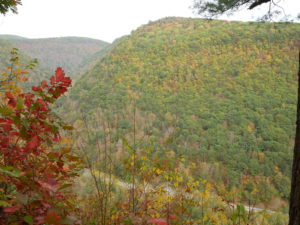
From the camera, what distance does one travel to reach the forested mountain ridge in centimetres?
860

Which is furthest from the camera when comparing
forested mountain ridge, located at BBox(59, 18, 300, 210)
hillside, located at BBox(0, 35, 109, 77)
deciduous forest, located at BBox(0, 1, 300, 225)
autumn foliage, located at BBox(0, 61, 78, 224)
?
hillside, located at BBox(0, 35, 109, 77)

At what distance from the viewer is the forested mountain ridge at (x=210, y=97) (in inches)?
339

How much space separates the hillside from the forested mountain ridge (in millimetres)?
25567

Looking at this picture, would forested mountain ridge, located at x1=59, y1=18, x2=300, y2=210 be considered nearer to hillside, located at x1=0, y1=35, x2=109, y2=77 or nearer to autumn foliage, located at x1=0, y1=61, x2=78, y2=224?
autumn foliage, located at x1=0, y1=61, x2=78, y2=224

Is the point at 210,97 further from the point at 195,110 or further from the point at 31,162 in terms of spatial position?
the point at 31,162

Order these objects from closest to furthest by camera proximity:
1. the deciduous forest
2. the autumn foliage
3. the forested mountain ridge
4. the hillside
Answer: the autumn foliage → the deciduous forest → the forested mountain ridge → the hillside

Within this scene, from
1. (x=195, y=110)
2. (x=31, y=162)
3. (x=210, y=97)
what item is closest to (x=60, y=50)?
(x=210, y=97)

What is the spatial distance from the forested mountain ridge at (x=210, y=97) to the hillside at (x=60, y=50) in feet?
83.9

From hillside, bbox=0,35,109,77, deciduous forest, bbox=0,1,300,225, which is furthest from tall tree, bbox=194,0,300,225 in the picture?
hillside, bbox=0,35,109,77

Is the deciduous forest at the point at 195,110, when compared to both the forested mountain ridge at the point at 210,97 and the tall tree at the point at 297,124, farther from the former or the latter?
the tall tree at the point at 297,124

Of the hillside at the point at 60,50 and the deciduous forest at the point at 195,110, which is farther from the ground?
the hillside at the point at 60,50

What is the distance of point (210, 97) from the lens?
45.1ft

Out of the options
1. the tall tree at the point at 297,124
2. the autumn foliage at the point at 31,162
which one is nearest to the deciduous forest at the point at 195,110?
the autumn foliage at the point at 31,162

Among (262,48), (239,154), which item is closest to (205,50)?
(262,48)
